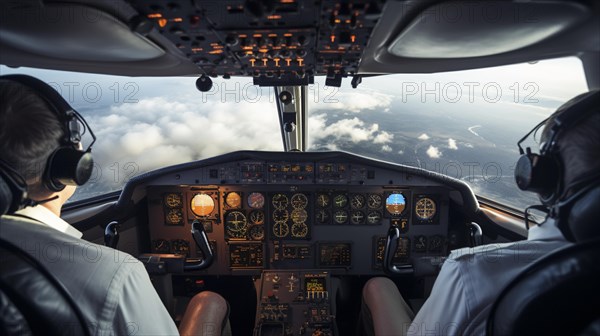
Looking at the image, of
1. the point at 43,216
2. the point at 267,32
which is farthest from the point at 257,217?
the point at 43,216

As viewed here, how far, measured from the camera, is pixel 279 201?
318cm

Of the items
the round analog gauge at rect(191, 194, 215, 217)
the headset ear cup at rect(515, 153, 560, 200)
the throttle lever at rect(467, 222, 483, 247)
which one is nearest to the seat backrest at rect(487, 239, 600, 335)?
the headset ear cup at rect(515, 153, 560, 200)

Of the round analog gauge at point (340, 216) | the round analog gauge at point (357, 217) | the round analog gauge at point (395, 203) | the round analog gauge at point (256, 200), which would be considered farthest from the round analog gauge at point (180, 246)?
the round analog gauge at point (395, 203)

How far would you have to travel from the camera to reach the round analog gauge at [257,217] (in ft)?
10.5

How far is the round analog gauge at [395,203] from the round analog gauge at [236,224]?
132 cm

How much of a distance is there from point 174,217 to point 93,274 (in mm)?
2353

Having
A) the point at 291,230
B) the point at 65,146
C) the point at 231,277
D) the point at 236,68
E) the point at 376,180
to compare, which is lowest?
the point at 231,277

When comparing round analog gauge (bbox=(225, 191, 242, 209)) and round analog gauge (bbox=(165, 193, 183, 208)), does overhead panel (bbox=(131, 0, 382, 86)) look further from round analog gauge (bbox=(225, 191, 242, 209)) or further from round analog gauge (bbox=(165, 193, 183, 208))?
round analog gauge (bbox=(165, 193, 183, 208))

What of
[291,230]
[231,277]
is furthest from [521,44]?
[231,277]

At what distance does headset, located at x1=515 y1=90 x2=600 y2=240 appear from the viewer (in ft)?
2.51

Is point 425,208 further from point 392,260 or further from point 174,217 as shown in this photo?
point 174,217

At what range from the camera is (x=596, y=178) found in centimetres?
77

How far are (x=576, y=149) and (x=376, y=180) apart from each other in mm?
2141

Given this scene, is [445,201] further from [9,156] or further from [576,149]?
[9,156]
